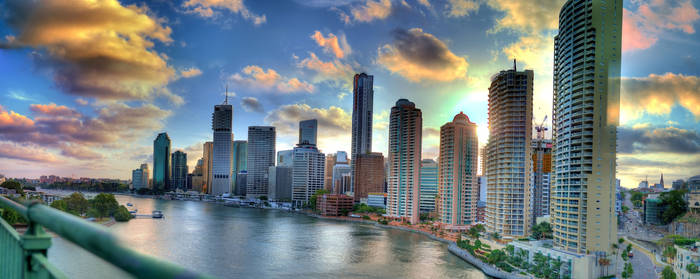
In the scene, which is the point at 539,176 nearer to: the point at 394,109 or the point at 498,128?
the point at 498,128

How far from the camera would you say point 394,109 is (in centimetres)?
2967

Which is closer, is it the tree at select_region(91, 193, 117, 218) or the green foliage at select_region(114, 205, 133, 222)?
the tree at select_region(91, 193, 117, 218)

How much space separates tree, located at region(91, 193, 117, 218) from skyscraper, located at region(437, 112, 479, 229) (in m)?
18.5

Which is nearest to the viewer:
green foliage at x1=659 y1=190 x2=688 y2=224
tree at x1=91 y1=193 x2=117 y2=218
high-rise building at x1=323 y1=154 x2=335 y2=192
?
green foliage at x1=659 y1=190 x2=688 y2=224

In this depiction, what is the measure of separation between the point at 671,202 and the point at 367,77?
4456cm

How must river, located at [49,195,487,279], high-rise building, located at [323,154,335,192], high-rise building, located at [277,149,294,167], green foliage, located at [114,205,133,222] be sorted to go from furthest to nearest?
1. high-rise building, located at [277,149,294,167]
2. high-rise building, located at [323,154,335,192]
3. green foliage, located at [114,205,133,222]
4. river, located at [49,195,487,279]

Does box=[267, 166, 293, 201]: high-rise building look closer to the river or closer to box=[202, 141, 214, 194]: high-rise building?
box=[202, 141, 214, 194]: high-rise building

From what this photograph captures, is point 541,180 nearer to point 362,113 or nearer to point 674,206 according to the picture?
point 674,206

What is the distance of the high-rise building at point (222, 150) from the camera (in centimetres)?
6034

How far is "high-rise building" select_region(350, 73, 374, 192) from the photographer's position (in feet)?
187

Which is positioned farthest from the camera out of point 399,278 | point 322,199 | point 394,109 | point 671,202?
point 322,199

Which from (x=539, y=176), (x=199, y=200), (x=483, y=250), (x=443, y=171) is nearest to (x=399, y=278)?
(x=483, y=250)

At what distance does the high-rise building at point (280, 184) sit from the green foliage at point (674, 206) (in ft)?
120

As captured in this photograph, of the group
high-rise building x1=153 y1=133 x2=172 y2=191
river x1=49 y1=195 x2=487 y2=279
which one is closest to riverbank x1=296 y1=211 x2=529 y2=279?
river x1=49 y1=195 x2=487 y2=279
